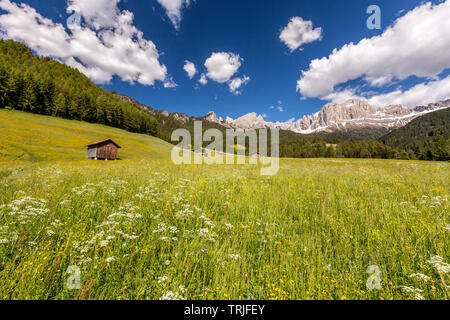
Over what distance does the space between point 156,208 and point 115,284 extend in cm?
279

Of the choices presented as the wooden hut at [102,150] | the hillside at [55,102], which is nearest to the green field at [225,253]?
the wooden hut at [102,150]

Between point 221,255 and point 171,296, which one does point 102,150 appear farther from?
point 171,296

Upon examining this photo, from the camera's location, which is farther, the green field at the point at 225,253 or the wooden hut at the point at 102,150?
the wooden hut at the point at 102,150

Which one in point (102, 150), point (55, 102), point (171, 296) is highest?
point (55, 102)

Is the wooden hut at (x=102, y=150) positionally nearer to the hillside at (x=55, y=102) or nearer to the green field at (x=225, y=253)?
the green field at (x=225, y=253)

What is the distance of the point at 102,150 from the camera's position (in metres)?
46.5

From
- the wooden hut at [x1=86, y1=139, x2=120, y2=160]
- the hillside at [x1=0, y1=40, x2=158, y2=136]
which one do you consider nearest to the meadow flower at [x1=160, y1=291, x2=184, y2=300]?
the wooden hut at [x1=86, y1=139, x2=120, y2=160]

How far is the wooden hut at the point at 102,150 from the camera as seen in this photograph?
45.1 metres

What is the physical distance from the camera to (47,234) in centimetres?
335

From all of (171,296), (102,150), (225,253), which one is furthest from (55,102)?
(171,296)

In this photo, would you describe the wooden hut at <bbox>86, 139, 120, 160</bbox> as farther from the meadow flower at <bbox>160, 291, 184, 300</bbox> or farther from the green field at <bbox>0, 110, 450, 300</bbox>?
the meadow flower at <bbox>160, 291, 184, 300</bbox>

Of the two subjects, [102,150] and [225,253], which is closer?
[225,253]
